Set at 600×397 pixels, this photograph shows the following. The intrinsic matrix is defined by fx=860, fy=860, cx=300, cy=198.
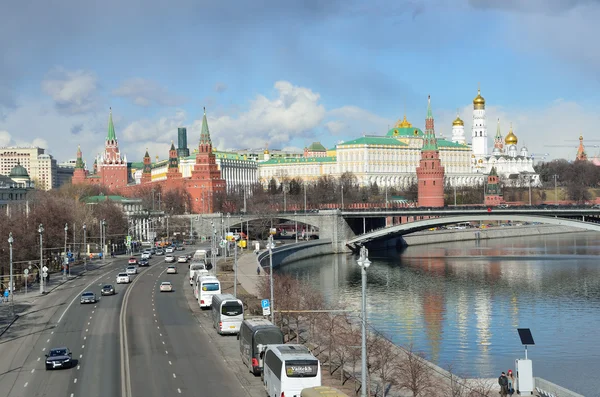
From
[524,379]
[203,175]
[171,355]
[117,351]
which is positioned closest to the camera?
[524,379]

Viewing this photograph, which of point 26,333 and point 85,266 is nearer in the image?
point 26,333

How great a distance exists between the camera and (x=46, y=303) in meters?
51.3

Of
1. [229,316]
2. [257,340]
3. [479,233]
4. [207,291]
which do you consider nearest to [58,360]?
[257,340]

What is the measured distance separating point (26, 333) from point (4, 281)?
80.4ft

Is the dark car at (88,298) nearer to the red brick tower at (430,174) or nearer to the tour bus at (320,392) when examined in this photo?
the tour bus at (320,392)

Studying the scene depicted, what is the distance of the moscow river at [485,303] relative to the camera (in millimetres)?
38281

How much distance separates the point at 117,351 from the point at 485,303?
29.6 meters

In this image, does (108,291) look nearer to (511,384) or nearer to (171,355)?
(171,355)

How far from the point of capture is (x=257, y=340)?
96.3 ft

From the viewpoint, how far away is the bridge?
81875 mm

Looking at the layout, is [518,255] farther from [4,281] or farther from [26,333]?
[26,333]

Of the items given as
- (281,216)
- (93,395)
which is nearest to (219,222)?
(281,216)

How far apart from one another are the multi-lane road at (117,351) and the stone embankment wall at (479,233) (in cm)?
7419

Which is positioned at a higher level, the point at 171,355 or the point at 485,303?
the point at 171,355
